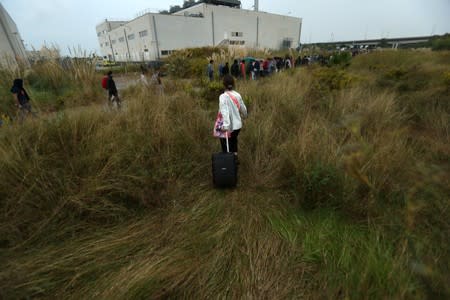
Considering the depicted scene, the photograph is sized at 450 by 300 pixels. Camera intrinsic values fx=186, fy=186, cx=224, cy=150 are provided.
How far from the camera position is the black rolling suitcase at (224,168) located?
7.81 ft

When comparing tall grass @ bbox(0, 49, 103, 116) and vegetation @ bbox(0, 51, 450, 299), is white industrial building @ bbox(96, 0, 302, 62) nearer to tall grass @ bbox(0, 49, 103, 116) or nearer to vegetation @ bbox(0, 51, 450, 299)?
tall grass @ bbox(0, 49, 103, 116)

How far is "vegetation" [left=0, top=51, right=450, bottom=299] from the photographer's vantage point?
1.41 m

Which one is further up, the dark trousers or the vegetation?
the dark trousers

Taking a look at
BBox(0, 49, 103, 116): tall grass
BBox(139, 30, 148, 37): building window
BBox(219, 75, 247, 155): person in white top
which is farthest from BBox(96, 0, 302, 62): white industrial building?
BBox(219, 75, 247, 155): person in white top

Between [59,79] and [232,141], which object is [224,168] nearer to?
[232,141]

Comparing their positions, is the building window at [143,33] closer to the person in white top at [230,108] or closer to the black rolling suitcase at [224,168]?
the person in white top at [230,108]

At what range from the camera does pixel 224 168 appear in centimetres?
239

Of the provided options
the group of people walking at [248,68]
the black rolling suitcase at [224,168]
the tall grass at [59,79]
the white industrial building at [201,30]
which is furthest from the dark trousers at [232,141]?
the white industrial building at [201,30]

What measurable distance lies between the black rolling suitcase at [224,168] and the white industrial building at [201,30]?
31.9 metres

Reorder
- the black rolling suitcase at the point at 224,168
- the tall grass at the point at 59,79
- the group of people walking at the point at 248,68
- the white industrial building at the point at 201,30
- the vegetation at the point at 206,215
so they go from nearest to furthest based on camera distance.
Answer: the vegetation at the point at 206,215 → the black rolling suitcase at the point at 224,168 → the tall grass at the point at 59,79 → the group of people walking at the point at 248,68 → the white industrial building at the point at 201,30

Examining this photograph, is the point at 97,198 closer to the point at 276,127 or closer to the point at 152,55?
the point at 276,127

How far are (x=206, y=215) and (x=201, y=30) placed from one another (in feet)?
147

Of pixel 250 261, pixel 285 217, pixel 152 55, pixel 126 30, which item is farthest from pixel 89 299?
pixel 126 30

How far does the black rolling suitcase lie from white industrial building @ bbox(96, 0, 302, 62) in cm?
3195
